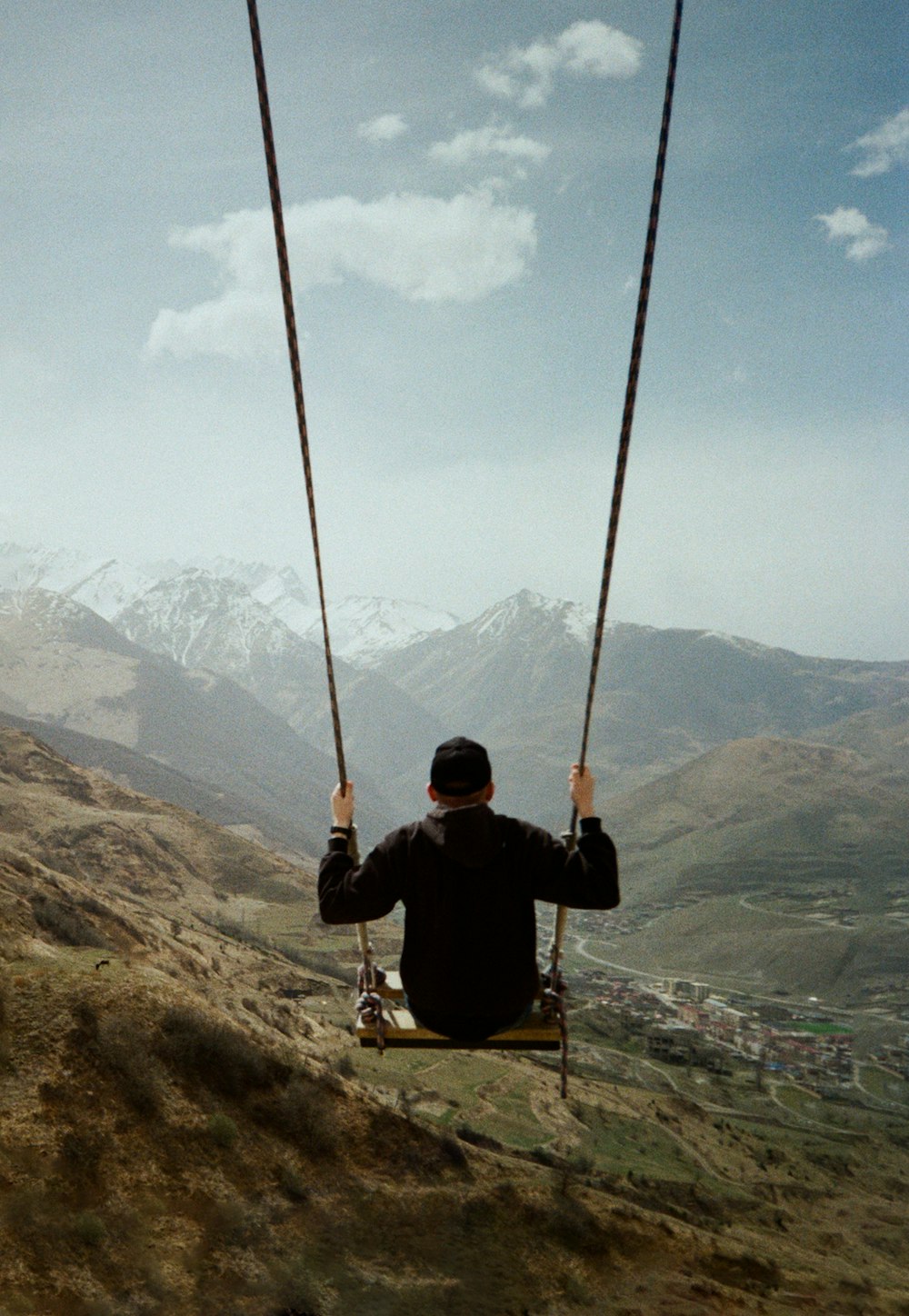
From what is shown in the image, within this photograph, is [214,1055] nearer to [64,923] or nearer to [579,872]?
[64,923]

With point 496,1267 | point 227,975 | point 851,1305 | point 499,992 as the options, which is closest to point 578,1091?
point 227,975

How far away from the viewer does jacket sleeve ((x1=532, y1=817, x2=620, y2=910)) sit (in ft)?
17.3

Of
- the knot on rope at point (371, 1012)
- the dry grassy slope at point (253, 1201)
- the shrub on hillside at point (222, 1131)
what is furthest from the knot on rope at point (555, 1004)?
the shrub on hillside at point (222, 1131)

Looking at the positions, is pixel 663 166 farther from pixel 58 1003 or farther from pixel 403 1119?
pixel 403 1119

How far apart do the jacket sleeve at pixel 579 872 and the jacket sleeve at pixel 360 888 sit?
89 centimetres

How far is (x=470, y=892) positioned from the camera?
5508 mm

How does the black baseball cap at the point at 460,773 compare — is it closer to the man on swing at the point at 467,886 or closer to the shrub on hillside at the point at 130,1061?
the man on swing at the point at 467,886

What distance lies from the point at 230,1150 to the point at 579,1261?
11013 mm

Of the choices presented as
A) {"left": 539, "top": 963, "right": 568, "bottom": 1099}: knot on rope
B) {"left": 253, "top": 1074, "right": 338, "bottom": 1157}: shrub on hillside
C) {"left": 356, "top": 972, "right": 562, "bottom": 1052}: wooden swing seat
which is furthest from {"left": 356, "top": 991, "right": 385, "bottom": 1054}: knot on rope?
{"left": 253, "top": 1074, "right": 338, "bottom": 1157}: shrub on hillside

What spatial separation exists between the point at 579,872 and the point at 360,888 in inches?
52.4

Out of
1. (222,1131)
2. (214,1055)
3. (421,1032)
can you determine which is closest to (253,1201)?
(222,1131)

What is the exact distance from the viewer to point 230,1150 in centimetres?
2711

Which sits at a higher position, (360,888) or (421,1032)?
(360,888)

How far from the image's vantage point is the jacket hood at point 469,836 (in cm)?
533
